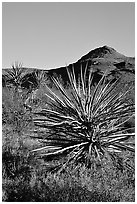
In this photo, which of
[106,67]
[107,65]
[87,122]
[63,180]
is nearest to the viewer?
[63,180]

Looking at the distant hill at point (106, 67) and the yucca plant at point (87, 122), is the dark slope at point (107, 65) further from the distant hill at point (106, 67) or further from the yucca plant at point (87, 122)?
the yucca plant at point (87, 122)

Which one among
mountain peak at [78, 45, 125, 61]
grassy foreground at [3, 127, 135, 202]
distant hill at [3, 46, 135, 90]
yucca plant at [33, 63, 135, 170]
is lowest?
grassy foreground at [3, 127, 135, 202]

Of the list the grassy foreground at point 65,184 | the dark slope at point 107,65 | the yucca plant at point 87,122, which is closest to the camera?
the grassy foreground at point 65,184

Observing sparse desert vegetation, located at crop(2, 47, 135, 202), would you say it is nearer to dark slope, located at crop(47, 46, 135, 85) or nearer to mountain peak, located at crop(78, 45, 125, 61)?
dark slope, located at crop(47, 46, 135, 85)

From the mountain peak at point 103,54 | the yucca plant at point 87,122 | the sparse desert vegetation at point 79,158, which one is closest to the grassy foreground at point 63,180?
the sparse desert vegetation at point 79,158

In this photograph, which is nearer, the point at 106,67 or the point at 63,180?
the point at 63,180

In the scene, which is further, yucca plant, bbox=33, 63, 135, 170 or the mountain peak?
the mountain peak

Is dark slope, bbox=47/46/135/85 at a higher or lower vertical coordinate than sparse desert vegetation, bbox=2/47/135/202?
higher

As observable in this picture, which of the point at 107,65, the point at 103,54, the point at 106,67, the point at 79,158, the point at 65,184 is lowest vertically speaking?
the point at 65,184

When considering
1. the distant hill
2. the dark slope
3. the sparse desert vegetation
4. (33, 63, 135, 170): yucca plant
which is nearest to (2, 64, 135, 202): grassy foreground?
the sparse desert vegetation

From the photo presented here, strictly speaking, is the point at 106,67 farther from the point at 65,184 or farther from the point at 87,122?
the point at 65,184

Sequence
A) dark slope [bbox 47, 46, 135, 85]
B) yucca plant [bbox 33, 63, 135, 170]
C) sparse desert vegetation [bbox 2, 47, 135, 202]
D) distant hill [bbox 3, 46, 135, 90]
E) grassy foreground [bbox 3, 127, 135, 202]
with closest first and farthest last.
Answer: grassy foreground [bbox 3, 127, 135, 202]
sparse desert vegetation [bbox 2, 47, 135, 202]
yucca plant [bbox 33, 63, 135, 170]
distant hill [bbox 3, 46, 135, 90]
dark slope [bbox 47, 46, 135, 85]

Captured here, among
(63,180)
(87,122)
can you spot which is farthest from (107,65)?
(63,180)

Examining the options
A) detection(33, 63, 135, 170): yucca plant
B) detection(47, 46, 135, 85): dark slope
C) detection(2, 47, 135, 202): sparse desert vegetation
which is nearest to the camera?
detection(2, 47, 135, 202): sparse desert vegetation
